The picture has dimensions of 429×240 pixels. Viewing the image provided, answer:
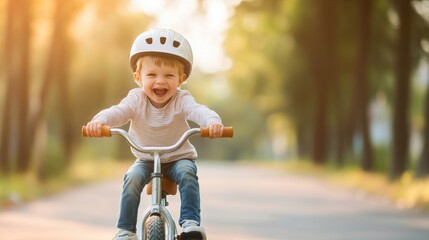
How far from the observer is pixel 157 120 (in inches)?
247

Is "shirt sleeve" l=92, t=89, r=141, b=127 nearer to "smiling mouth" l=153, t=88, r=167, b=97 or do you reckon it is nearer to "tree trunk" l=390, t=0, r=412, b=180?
"smiling mouth" l=153, t=88, r=167, b=97

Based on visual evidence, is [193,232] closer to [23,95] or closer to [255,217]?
[255,217]

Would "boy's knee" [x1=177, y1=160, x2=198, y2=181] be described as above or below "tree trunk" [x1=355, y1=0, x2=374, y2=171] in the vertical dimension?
below

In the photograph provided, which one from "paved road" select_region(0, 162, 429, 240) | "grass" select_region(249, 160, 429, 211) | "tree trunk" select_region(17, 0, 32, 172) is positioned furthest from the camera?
"tree trunk" select_region(17, 0, 32, 172)

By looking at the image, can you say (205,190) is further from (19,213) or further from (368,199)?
(19,213)

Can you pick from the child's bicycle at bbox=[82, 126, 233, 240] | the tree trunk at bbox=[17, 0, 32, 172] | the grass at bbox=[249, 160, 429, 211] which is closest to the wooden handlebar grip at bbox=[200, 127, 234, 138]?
the child's bicycle at bbox=[82, 126, 233, 240]

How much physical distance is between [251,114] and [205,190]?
70.1 meters

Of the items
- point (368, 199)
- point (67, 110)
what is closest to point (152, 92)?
point (368, 199)

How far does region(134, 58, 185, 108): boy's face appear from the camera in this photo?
615 centimetres

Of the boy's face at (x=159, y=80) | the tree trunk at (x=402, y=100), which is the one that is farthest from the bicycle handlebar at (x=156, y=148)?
the tree trunk at (x=402, y=100)

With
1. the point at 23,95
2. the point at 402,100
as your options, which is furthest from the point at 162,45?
the point at 402,100

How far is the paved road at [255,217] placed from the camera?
12594 mm

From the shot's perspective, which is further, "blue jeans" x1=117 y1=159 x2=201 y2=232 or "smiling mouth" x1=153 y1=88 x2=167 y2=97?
"smiling mouth" x1=153 y1=88 x2=167 y2=97

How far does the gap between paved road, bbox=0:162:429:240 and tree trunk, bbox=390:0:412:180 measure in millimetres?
1273
